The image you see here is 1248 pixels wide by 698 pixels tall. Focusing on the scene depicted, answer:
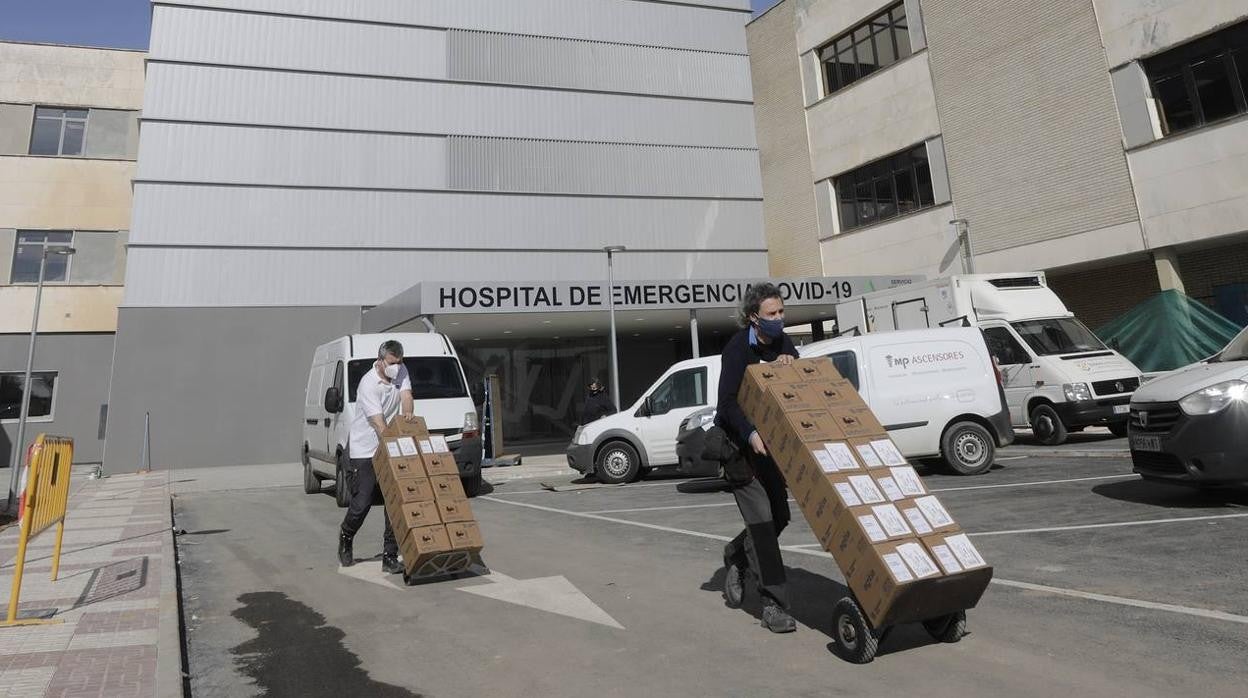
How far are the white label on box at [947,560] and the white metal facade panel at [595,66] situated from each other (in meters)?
25.8

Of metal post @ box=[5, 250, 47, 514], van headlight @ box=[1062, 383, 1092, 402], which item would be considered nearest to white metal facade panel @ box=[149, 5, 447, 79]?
metal post @ box=[5, 250, 47, 514]

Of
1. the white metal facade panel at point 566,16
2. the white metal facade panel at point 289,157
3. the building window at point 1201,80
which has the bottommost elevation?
the building window at point 1201,80

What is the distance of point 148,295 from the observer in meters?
21.7

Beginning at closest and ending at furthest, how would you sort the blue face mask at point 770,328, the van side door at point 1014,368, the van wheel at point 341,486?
the blue face mask at point 770,328 → the van wheel at point 341,486 → the van side door at point 1014,368

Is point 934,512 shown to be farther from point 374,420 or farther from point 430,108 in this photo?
point 430,108

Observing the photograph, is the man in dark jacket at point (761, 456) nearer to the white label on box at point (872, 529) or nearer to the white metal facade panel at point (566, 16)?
the white label on box at point (872, 529)

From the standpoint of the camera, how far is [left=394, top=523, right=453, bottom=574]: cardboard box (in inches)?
216

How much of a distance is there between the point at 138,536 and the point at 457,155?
19.0 metres

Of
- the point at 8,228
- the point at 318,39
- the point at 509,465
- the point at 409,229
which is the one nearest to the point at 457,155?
the point at 409,229

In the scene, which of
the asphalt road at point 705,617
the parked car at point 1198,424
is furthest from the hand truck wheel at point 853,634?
the parked car at point 1198,424

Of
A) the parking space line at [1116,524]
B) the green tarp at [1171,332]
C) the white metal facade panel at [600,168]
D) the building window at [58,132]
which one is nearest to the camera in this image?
the parking space line at [1116,524]

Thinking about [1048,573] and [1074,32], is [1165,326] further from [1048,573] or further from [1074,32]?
[1048,573]

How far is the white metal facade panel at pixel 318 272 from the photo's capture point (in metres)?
21.9

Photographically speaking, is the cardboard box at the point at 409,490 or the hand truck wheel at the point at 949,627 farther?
the cardboard box at the point at 409,490
